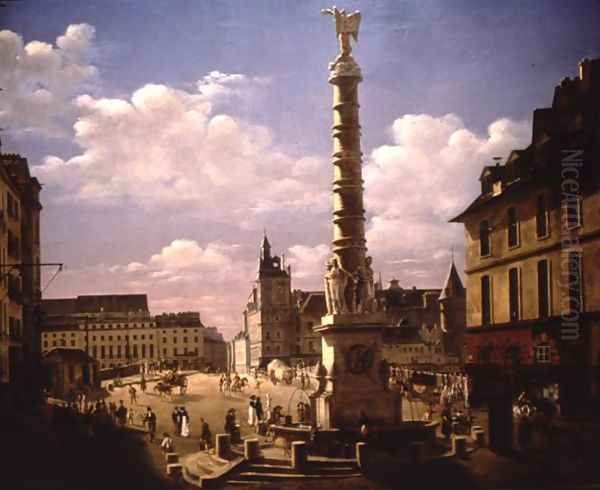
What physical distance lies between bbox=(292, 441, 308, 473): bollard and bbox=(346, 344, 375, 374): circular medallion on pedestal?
11.3 feet

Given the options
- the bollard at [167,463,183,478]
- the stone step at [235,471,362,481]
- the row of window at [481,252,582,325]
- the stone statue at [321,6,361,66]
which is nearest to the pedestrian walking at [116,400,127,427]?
the bollard at [167,463,183,478]

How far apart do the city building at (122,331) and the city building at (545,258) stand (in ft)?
30.1

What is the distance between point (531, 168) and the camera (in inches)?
909

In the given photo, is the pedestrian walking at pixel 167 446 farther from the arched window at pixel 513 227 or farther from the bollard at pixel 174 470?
the arched window at pixel 513 227

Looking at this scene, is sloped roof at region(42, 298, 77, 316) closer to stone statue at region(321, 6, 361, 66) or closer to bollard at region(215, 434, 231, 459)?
bollard at region(215, 434, 231, 459)

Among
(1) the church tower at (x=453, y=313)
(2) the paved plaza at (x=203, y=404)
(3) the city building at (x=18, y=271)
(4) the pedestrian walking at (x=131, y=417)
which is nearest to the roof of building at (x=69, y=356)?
(3) the city building at (x=18, y=271)

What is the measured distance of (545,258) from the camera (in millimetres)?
22625

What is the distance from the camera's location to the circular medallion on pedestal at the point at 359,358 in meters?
21.0

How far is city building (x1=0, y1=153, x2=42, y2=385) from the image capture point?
24812mm

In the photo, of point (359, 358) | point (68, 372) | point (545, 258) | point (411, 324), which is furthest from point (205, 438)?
point (411, 324)

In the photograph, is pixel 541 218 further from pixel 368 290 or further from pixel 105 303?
pixel 105 303

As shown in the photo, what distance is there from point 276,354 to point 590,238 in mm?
60689

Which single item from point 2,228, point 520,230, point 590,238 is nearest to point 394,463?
point 590,238

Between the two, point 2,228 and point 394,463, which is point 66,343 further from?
point 394,463
